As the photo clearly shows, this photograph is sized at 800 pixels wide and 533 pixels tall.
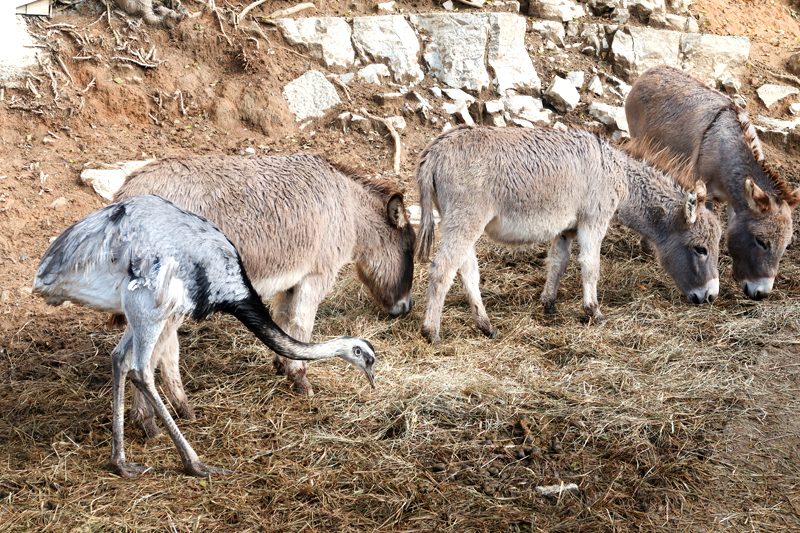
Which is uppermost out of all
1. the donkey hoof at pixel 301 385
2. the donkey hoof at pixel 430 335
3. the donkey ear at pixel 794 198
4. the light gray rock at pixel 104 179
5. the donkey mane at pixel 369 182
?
the donkey mane at pixel 369 182

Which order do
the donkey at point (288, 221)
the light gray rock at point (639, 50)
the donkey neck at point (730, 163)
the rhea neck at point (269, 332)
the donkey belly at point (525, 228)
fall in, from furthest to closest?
the light gray rock at point (639, 50) < the donkey neck at point (730, 163) < the donkey belly at point (525, 228) < the donkey at point (288, 221) < the rhea neck at point (269, 332)

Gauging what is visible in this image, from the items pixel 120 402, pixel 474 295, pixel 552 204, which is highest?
pixel 552 204

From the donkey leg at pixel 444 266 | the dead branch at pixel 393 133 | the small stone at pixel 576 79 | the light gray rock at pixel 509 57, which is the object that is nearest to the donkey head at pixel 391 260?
the donkey leg at pixel 444 266

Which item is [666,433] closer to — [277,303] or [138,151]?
[277,303]

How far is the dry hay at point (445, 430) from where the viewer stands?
3.54 m

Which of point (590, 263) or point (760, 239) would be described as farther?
point (760, 239)

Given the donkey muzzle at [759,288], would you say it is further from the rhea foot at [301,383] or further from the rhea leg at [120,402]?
the rhea leg at [120,402]

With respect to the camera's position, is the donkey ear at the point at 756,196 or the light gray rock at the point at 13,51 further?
the light gray rock at the point at 13,51

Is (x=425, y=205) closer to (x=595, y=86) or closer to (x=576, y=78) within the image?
(x=576, y=78)

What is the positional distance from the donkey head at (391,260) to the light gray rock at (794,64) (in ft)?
33.2

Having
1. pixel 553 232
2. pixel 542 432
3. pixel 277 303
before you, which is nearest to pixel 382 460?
pixel 542 432

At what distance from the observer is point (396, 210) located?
5676 mm

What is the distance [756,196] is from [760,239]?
0.47 meters

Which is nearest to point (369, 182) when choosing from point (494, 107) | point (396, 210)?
point (396, 210)
